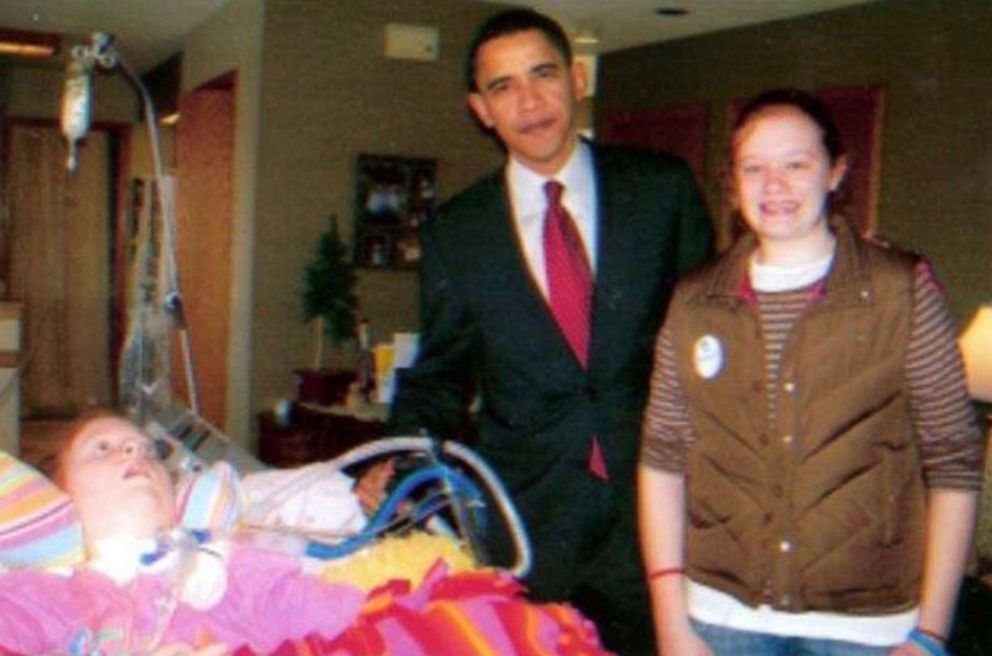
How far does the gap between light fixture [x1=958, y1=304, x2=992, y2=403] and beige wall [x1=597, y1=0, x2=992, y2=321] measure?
1.52m

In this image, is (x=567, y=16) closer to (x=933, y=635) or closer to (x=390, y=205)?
(x=390, y=205)

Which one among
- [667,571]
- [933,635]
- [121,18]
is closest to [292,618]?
[667,571]

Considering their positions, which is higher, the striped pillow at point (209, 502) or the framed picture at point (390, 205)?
the framed picture at point (390, 205)

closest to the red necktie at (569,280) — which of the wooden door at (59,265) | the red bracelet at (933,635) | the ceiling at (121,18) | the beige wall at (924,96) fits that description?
the red bracelet at (933,635)

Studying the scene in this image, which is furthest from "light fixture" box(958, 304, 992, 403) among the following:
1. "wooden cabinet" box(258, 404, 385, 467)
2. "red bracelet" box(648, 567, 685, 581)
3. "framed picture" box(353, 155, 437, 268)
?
"red bracelet" box(648, 567, 685, 581)

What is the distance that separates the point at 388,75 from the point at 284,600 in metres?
4.80

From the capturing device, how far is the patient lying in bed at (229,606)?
4.96 feet

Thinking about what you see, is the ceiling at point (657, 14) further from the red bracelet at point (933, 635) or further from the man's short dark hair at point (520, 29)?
the red bracelet at point (933, 635)

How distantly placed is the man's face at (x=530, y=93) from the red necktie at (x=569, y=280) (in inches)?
3.3

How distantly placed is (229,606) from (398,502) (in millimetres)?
303

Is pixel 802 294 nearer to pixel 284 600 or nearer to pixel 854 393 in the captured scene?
pixel 854 393

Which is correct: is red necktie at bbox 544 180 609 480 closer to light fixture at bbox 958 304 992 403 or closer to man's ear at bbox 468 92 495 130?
man's ear at bbox 468 92 495 130

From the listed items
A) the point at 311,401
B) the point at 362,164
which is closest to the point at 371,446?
the point at 311,401

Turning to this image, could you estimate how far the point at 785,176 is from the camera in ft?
5.21
